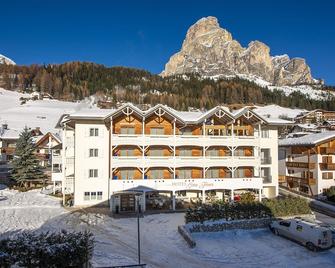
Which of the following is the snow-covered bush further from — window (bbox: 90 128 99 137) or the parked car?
window (bbox: 90 128 99 137)

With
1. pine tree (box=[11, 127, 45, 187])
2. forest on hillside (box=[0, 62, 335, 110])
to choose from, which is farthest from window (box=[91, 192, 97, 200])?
forest on hillside (box=[0, 62, 335, 110])

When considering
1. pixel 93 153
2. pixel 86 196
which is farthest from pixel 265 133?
pixel 86 196

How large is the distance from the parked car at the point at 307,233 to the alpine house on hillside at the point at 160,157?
12813mm

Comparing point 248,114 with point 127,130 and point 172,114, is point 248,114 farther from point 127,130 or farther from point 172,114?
point 127,130

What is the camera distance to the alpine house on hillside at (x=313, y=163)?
43.9 meters

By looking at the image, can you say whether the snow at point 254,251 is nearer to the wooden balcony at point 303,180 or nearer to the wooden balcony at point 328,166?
the wooden balcony at point 303,180

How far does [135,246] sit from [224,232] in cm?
746

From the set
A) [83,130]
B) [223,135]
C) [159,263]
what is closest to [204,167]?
[223,135]

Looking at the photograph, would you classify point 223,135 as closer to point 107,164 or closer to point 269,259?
point 107,164

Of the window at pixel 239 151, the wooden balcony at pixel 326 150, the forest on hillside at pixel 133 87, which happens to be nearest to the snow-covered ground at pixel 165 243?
the window at pixel 239 151

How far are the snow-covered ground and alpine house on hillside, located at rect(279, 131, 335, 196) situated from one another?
21291 mm

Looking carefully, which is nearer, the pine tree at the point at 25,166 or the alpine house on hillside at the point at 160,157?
the alpine house on hillside at the point at 160,157

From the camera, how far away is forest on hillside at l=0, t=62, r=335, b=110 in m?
161

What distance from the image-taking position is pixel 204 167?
37.7 metres
